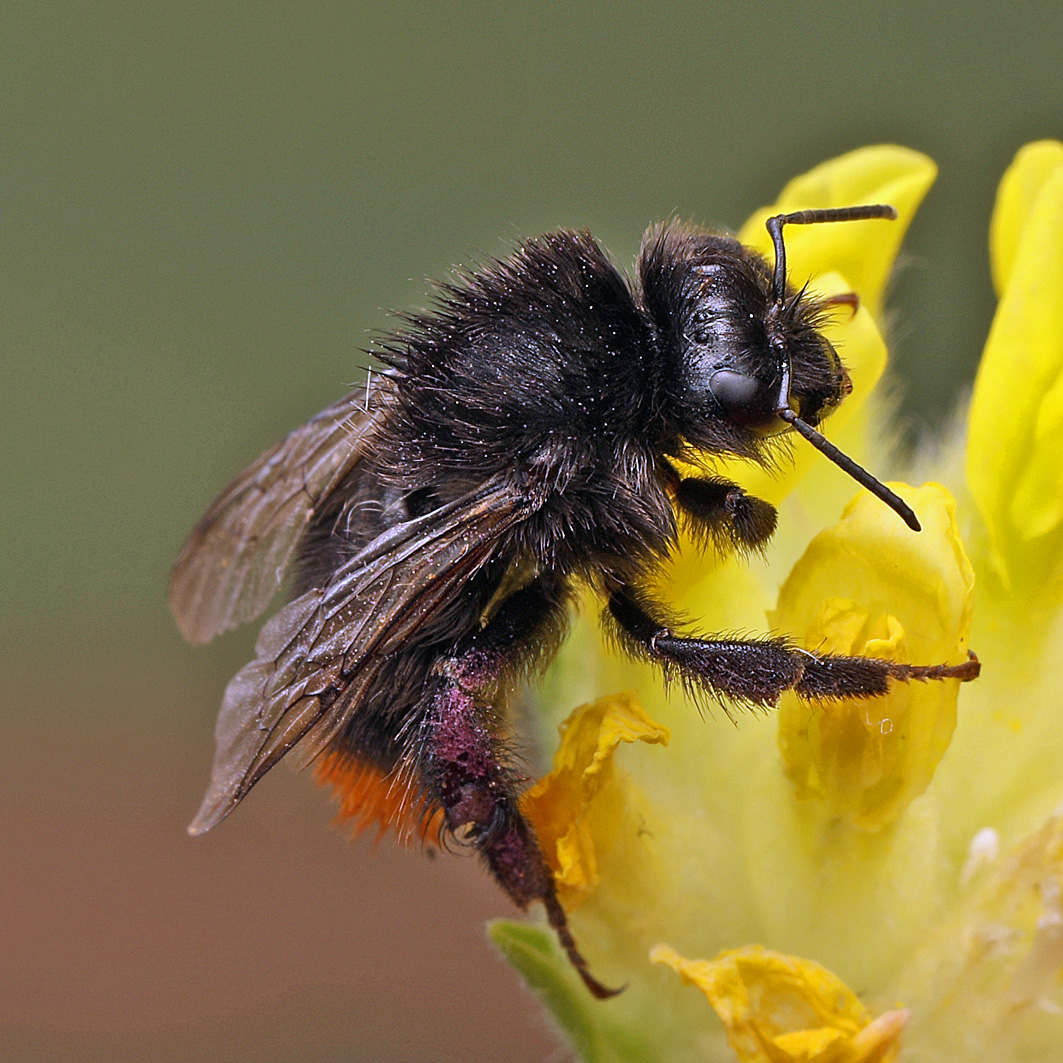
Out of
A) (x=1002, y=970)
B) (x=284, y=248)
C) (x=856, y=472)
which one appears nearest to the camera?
(x=856, y=472)

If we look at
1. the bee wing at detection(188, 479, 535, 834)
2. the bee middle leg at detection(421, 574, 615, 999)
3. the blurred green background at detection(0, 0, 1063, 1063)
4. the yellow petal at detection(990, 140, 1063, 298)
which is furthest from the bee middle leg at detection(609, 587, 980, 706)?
the blurred green background at detection(0, 0, 1063, 1063)

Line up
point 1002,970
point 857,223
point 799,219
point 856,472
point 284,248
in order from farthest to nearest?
1. point 284,248
2. point 857,223
3. point 799,219
4. point 1002,970
5. point 856,472

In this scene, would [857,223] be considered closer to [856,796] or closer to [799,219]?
[799,219]

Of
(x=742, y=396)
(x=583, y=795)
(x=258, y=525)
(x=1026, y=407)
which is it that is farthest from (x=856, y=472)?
(x=258, y=525)

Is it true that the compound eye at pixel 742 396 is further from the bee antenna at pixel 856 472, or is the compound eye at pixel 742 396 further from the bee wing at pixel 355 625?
the bee wing at pixel 355 625

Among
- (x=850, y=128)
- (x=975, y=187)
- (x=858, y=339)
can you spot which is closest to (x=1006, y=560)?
(x=858, y=339)

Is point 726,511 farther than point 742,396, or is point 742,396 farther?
point 726,511

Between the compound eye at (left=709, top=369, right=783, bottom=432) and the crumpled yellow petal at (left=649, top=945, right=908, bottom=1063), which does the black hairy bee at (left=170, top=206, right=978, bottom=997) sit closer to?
the compound eye at (left=709, top=369, right=783, bottom=432)
